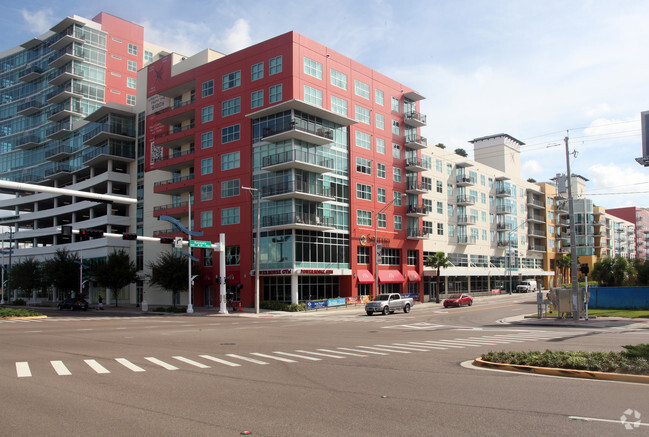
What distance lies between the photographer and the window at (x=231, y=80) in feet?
181

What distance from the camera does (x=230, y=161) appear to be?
55.2m

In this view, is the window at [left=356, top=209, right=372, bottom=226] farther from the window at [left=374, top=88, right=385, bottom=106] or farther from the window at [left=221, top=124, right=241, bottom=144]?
the window at [left=221, top=124, right=241, bottom=144]

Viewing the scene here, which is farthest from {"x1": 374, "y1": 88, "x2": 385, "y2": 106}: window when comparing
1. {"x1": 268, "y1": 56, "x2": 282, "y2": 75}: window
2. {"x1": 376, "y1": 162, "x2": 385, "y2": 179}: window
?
{"x1": 268, "y1": 56, "x2": 282, "y2": 75}: window

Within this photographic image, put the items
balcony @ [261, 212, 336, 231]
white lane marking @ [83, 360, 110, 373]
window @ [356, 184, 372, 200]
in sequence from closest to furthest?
white lane marking @ [83, 360, 110, 373]
balcony @ [261, 212, 336, 231]
window @ [356, 184, 372, 200]

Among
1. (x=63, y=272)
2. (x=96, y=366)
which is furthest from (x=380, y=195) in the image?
(x=96, y=366)

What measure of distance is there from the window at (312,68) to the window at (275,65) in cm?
268

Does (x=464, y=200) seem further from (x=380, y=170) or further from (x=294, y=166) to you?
(x=294, y=166)

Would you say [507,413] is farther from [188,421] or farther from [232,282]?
[232,282]

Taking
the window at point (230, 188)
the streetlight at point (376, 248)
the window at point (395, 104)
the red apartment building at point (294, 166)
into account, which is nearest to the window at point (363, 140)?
the red apartment building at point (294, 166)

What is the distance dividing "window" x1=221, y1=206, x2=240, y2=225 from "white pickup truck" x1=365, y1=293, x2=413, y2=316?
19098 millimetres

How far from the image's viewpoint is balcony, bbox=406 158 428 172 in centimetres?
6372

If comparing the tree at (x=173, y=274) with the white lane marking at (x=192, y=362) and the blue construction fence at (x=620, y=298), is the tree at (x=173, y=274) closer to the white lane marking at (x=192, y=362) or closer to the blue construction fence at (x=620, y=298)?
the blue construction fence at (x=620, y=298)

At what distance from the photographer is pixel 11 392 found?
10359 millimetres

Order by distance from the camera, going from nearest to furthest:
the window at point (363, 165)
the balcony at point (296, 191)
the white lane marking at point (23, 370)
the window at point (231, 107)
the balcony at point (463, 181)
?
the white lane marking at point (23, 370)
the balcony at point (296, 191)
the window at point (231, 107)
the window at point (363, 165)
the balcony at point (463, 181)
